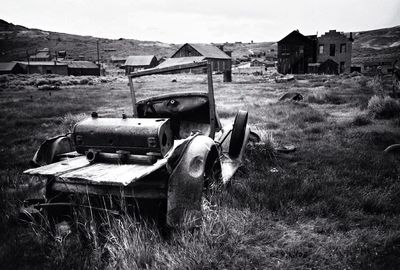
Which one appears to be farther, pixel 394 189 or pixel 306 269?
pixel 394 189

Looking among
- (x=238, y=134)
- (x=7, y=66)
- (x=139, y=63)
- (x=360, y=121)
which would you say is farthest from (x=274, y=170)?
(x=139, y=63)

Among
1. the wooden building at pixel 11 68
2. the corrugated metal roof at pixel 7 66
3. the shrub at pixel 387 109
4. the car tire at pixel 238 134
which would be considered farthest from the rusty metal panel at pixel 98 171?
the corrugated metal roof at pixel 7 66

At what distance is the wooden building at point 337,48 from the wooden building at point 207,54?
642 inches

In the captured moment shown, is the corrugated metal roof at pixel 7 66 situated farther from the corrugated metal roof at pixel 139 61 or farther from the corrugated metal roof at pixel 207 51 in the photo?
the corrugated metal roof at pixel 207 51

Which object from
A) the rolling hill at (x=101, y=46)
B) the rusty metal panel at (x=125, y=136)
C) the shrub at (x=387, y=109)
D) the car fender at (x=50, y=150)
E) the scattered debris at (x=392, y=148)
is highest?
the rolling hill at (x=101, y=46)

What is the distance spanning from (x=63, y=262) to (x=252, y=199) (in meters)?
1.97

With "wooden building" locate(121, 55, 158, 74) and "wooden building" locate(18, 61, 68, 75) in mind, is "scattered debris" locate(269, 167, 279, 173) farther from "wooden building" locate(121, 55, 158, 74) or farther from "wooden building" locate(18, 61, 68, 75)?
"wooden building" locate(121, 55, 158, 74)

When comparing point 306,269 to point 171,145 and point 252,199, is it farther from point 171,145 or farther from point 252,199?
point 171,145

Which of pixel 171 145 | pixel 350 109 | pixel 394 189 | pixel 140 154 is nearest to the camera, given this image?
pixel 140 154

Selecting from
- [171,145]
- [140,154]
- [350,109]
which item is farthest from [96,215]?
[350,109]

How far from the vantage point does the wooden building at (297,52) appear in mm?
44312

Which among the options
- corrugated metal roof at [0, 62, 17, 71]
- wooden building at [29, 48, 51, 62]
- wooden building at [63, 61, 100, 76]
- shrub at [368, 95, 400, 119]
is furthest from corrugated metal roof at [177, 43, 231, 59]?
wooden building at [29, 48, 51, 62]

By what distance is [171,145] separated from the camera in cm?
319

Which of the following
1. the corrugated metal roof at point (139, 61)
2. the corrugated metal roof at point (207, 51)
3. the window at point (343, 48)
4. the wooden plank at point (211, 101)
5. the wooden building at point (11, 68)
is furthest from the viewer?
the corrugated metal roof at point (139, 61)
